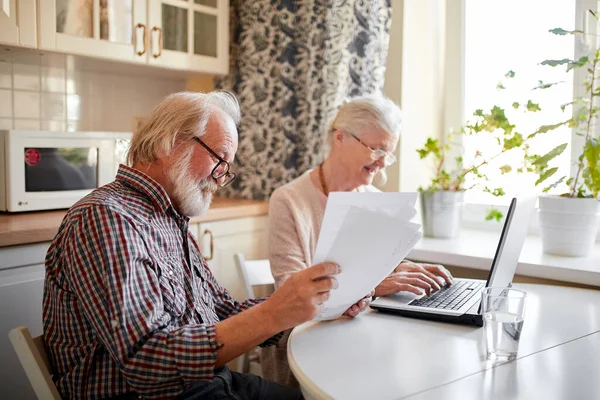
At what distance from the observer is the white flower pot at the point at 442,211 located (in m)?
2.48

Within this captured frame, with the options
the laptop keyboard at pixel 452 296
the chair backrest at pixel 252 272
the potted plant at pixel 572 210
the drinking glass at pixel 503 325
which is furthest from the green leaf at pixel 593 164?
the chair backrest at pixel 252 272

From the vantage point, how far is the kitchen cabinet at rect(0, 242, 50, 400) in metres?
1.85

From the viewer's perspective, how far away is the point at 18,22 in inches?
84.7

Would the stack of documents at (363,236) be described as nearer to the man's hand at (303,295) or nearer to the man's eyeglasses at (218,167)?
the man's hand at (303,295)

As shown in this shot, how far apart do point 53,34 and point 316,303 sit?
1668mm

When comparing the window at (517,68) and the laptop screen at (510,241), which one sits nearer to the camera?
the laptop screen at (510,241)

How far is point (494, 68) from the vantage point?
9.00ft

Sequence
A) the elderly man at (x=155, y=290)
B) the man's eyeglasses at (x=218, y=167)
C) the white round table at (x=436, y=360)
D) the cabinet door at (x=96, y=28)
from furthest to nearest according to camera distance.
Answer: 1. the cabinet door at (x=96, y=28)
2. the man's eyeglasses at (x=218, y=167)
3. the elderly man at (x=155, y=290)
4. the white round table at (x=436, y=360)

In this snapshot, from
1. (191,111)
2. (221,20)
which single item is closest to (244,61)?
(221,20)

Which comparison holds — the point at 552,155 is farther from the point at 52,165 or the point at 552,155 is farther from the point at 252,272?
the point at 52,165

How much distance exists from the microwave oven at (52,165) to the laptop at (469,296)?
4.48ft

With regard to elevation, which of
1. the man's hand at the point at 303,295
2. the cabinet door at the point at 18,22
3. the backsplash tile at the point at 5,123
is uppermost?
the cabinet door at the point at 18,22

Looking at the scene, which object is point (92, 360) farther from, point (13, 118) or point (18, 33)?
point (13, 118)

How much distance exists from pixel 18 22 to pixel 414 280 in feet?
5.38
